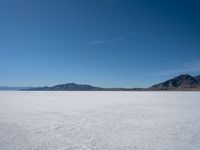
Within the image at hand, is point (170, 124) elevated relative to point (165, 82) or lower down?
lower down

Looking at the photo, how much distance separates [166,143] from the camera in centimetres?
539

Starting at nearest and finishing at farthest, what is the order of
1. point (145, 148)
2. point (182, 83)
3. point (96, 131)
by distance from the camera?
point (145, 148)
point (96, 131)
point (182, 83)

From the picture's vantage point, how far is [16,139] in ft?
18.9

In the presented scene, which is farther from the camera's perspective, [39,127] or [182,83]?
[182,83]

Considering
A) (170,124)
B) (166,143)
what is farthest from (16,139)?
(170,124)

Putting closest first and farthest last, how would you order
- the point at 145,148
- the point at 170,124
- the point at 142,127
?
1. the point at 145,148
2. the point at 142,127
3. the point at 170,124

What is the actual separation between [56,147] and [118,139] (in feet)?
5.04

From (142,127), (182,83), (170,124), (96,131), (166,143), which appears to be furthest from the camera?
(182,83)

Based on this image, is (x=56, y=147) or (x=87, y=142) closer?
(x=56, y=147)

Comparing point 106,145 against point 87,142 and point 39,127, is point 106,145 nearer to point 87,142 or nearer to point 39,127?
point 87,142

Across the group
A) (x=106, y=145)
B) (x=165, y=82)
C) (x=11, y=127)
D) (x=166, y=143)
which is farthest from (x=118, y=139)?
(x=165, y=82)

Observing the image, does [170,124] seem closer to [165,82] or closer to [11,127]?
[11,127]

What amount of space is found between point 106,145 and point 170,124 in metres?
3.32

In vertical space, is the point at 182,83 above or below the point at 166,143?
above
